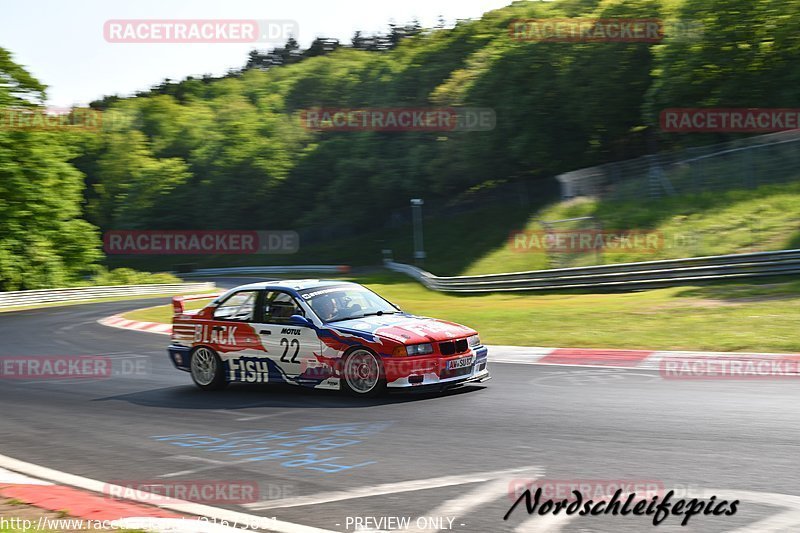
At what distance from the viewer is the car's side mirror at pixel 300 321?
11.2m

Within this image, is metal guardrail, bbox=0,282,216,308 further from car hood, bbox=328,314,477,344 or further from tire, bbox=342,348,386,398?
tire, bbox=342,348,386,398

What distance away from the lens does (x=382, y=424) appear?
358 inches

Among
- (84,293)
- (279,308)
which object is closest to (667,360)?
(279,308)

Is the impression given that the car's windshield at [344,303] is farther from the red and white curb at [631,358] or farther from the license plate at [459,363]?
the red and white curb at [631,358]

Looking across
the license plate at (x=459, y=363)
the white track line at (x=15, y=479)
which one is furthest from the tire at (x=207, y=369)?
the white track line at (x=15, y=479)

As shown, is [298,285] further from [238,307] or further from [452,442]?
[452,442]

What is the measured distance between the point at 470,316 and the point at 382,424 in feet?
39.7

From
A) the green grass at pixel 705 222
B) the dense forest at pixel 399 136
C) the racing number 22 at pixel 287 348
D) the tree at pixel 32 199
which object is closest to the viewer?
the racing number 22 at pixel 287 348

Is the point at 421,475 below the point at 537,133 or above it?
below

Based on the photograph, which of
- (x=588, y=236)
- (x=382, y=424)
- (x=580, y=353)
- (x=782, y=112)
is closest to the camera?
(x=382, y=424)

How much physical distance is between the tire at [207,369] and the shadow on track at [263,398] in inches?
5.0

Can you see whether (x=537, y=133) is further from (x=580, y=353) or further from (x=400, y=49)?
(x=580, y=353)

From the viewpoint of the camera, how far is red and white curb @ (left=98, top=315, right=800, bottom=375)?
1194 centimetres

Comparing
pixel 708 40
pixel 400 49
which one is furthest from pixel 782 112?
pixel 400 49
